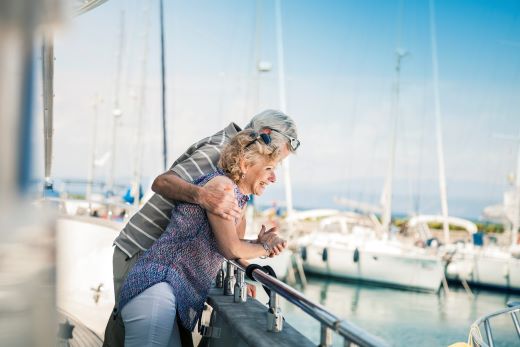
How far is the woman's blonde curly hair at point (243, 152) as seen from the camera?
2.08m

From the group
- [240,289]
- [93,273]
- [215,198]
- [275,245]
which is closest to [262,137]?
[215,198]

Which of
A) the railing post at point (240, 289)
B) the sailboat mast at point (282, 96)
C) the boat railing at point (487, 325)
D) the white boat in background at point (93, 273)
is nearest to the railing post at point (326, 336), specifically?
the railing post at point (240, 289)

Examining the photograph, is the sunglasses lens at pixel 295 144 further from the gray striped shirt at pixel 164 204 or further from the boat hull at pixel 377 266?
the boat hull at pixel 377 266

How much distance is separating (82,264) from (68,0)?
7206mm

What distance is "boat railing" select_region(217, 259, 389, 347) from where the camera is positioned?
1.42 m

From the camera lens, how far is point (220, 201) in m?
1.93

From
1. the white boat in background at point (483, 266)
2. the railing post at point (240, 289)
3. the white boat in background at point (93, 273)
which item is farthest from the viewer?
the white boat in background at point (483, 266)

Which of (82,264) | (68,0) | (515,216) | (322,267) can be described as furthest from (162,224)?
(515,216)

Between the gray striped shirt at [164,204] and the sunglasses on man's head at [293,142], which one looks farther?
the gray striped shirt at [164,204]

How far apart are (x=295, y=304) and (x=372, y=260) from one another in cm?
2622

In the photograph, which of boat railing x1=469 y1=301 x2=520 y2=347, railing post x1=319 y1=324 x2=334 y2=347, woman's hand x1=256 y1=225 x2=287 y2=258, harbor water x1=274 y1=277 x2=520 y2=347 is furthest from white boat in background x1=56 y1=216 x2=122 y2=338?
harbor water x1=274 y1=277 x2=520 y2=347

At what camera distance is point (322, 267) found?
28.2m

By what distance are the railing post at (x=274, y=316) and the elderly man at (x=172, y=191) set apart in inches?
13.4

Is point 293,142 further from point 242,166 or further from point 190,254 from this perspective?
point 190,254
